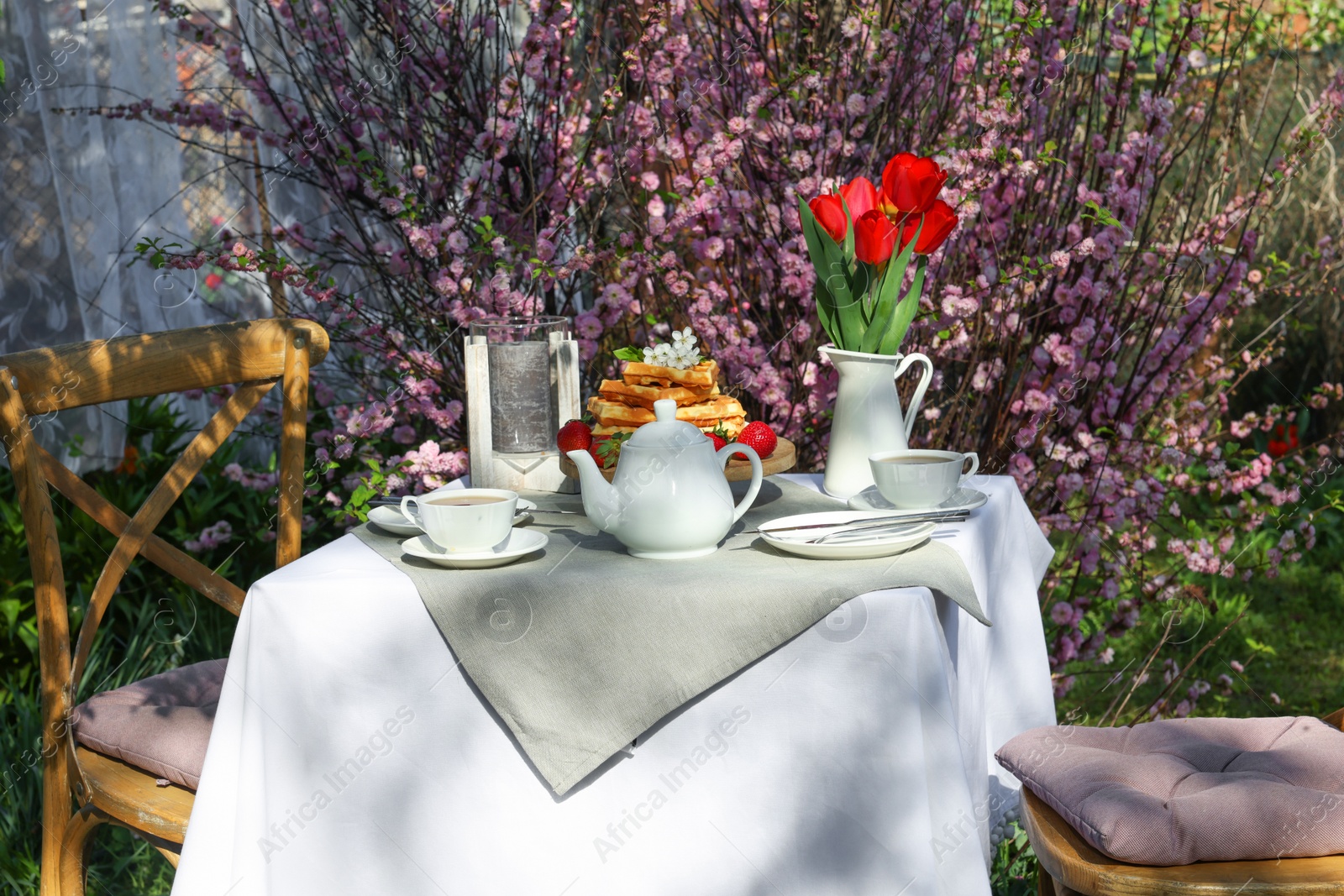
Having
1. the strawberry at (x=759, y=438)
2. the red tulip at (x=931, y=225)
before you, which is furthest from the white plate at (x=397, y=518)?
the red tulip at (x=931, y=225)

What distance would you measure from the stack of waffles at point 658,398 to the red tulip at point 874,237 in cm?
29

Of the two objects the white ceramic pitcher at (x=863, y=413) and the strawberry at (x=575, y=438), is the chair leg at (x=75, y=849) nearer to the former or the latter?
the strawberry at (x=575, y=438)

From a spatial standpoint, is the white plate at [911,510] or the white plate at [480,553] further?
the white plate at [911,510]

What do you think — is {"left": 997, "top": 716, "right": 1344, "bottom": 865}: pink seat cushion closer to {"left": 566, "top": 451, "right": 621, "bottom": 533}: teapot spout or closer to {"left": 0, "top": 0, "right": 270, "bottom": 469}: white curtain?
{"left": 566, "top": 451, "right": 621, "bottom": 533}: teapot spout

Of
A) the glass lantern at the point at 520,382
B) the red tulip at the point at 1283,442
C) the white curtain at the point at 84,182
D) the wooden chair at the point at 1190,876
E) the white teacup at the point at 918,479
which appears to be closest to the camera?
the wooden chair at the point at 1190,876

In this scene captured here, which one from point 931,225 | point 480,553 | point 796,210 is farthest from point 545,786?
point 796,210

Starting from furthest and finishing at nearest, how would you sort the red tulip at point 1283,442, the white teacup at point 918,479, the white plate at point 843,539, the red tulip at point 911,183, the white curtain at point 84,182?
the red tulip at point 1283,442 < the white curtain at point 84,182 < the red tulip at point 911,183 < the white teacup at point 918,479 < the white plate at point 843,539

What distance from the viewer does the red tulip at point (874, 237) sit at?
1.73m

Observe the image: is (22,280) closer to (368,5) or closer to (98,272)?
(98,272)

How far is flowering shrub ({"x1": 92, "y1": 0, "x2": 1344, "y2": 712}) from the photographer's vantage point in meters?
2.73

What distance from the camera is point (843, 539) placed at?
1.47m

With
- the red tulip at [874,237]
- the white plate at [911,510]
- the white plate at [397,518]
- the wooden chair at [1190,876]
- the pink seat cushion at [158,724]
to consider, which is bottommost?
the pink seat cushion at [158,724]

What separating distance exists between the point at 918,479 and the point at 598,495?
0.45m

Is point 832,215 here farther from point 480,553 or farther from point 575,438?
point 480,553
